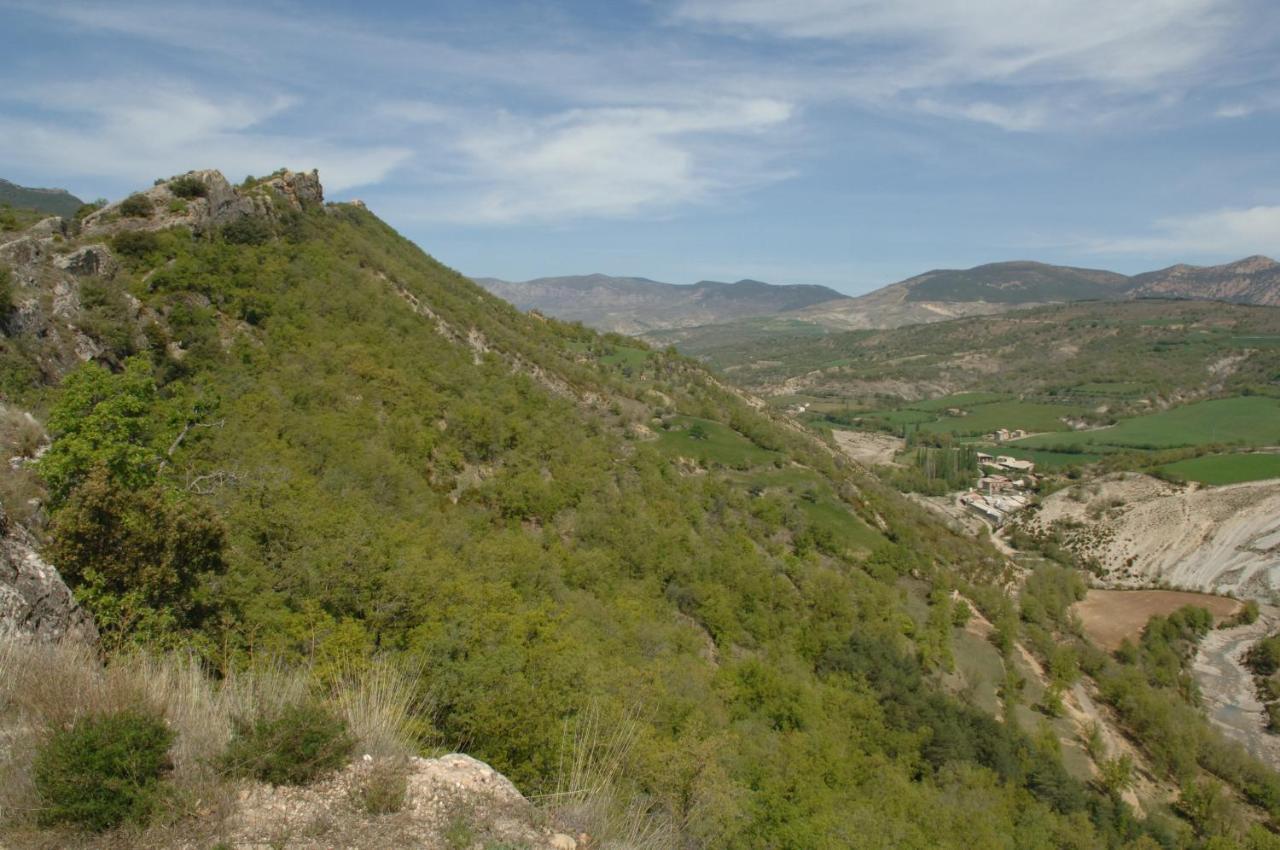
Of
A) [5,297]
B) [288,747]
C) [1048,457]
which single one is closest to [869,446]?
[1048,457]

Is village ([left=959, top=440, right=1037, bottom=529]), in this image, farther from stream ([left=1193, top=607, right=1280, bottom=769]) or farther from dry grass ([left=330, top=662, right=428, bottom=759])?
dry grass ([left=330, top=662, right=428, bottom=759])

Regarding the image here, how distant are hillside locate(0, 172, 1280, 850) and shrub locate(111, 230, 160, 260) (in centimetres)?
17

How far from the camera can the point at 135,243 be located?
31.0 metres

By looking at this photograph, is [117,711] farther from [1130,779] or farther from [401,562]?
[1130,779]

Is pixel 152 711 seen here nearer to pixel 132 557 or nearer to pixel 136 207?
pixel 132 557

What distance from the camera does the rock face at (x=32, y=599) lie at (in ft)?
28.2

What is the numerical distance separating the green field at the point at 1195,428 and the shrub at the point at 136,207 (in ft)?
491

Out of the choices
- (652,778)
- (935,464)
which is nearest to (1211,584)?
(935,464)

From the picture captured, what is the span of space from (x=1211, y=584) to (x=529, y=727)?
297ft

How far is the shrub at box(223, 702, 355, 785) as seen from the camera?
22.9ft

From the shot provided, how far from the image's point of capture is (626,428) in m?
52.6

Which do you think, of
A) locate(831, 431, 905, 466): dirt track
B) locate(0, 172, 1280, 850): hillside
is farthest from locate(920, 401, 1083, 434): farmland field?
locate(0, 172, 1280, 850): hillside

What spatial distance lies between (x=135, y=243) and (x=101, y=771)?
1330 inches

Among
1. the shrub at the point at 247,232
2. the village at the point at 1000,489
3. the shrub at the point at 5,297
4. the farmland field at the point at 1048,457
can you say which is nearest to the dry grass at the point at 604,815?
the shrub at the point at 5,297
